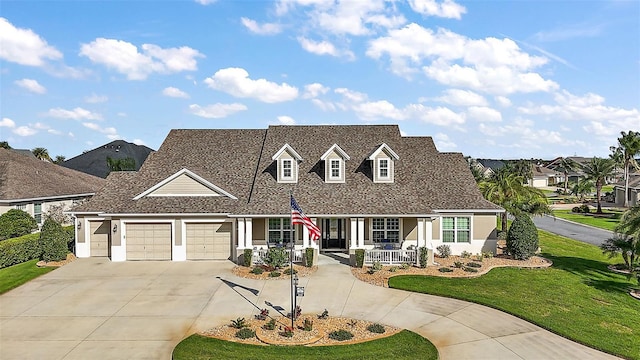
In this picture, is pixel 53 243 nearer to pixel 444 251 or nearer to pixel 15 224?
pixel 15 224

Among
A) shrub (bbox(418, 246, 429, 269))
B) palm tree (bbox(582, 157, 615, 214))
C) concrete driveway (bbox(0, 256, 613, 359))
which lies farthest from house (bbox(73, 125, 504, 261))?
palm tree (bbox(582, 157, 615, 214))

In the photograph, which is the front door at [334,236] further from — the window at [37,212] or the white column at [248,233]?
the window at [37,212]

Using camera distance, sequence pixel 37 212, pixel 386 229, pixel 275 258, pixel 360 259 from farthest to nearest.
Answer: pixel 37 212 → pixel 386 229 → pixel 360 259 → pixel 275 258

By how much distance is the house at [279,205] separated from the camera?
24797 mm

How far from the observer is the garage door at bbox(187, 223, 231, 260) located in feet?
82.6

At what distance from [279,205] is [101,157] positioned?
3995cm

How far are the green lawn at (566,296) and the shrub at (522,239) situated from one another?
63.1 inches

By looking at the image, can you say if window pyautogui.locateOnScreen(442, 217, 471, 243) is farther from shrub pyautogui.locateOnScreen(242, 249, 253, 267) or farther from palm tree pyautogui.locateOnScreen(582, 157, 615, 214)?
palm tree pyautogui.locateOnScreen(582, 157, 615, 214)

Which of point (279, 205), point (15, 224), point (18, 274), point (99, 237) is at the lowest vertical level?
point (18, 274)

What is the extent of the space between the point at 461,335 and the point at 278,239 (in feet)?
45.4

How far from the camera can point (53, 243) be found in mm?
24219

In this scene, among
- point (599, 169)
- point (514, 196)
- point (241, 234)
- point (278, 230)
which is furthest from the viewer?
point (599, 169)

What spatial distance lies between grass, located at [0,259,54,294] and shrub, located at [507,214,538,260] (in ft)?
89.9

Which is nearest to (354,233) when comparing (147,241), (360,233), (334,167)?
(360,233)
